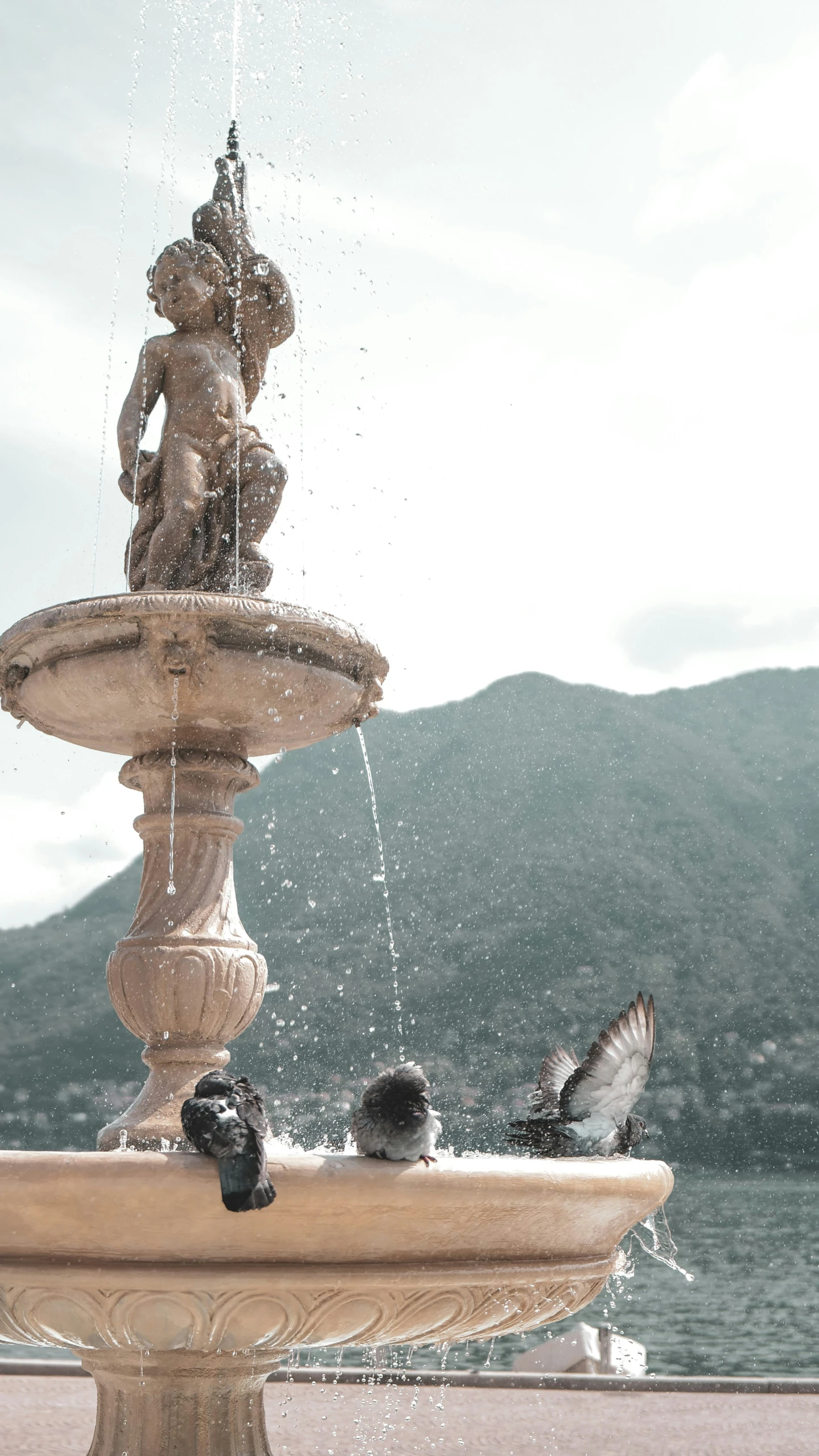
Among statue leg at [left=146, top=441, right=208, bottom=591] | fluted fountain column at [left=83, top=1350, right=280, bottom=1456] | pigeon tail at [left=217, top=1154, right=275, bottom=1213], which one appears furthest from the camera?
statue leg at [left=146, top=441, right=208, bottom=591]

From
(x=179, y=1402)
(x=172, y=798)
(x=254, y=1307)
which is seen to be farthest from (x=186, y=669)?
(x=179, y=1402)

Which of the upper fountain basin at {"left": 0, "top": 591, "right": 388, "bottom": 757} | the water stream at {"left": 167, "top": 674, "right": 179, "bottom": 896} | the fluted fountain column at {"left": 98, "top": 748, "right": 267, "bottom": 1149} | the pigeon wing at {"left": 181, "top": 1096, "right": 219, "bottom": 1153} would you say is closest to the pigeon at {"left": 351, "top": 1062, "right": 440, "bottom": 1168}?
the pigeon wing at {"left": 181, "top": 1096, "right": 219, "bottom": 1153}

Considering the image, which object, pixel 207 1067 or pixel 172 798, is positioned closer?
pixel 207 1067

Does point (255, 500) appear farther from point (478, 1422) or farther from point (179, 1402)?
point (478, 1422)

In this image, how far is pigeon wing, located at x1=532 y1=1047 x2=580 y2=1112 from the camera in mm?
4793

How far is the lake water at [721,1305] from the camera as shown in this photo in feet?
59.9

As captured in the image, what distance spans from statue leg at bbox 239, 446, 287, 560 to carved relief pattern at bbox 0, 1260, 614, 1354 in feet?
10.8

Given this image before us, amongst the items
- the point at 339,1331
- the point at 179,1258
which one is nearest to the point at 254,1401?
the point at 339,1331

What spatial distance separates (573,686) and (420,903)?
27.3 m

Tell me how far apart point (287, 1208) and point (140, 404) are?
12.6 ft

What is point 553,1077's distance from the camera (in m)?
5.01

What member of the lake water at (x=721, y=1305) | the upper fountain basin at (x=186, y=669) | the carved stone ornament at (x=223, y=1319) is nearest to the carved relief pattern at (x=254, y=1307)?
the carved stone ornament at (x=223, y=1319)

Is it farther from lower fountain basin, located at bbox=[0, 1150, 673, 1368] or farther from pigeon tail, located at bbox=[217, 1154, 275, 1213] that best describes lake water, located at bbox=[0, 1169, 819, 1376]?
pigeon tail, located at bbox=[217, 1154, 275, 1213]

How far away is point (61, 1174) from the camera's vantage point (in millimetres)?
3199
